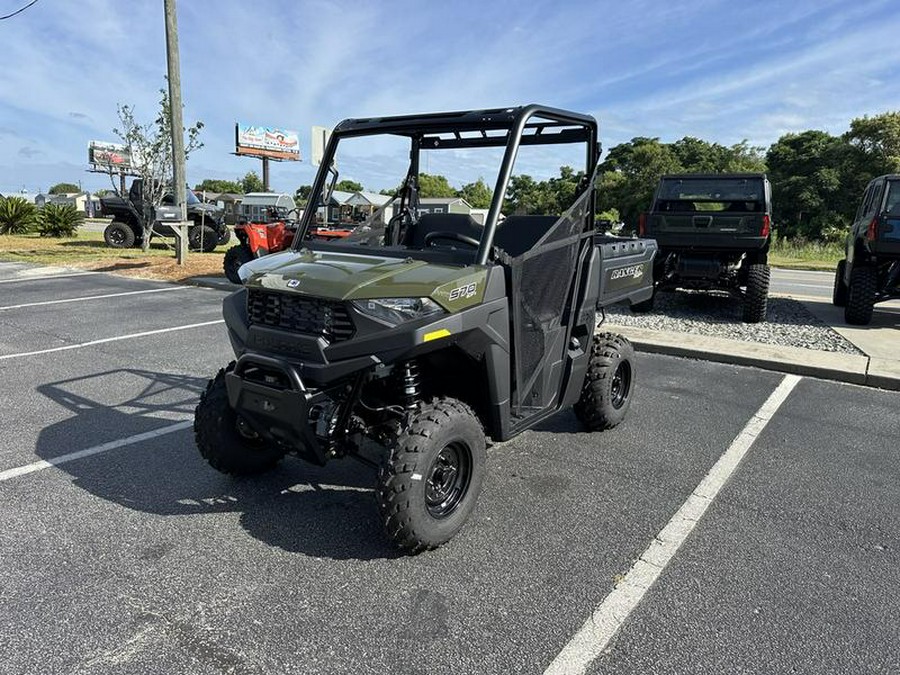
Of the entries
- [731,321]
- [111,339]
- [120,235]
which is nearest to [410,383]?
[111,339]

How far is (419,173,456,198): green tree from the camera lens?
4.36 metres

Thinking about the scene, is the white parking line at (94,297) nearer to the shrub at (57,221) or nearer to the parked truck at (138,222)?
the parked truck at (138,222)

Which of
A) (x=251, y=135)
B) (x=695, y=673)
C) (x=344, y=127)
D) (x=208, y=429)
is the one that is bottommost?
(x=695, y=673)

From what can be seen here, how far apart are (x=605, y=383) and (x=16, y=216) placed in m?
27.3

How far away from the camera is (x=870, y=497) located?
373cm

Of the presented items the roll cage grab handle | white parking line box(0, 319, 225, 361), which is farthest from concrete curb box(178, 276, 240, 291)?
the roll cage grab handle

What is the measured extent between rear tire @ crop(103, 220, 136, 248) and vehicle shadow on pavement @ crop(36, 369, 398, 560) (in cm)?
1698

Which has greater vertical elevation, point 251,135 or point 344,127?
point 251,135

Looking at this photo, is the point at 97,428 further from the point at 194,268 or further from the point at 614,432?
the point at 194,268

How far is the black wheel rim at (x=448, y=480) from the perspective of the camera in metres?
3.06

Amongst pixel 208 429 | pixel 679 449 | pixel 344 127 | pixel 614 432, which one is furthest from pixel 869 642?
pixel 344 127

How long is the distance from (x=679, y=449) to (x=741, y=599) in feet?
5.95

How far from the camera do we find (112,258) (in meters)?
16.1

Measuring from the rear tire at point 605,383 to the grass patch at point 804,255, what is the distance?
1872 centimetres
